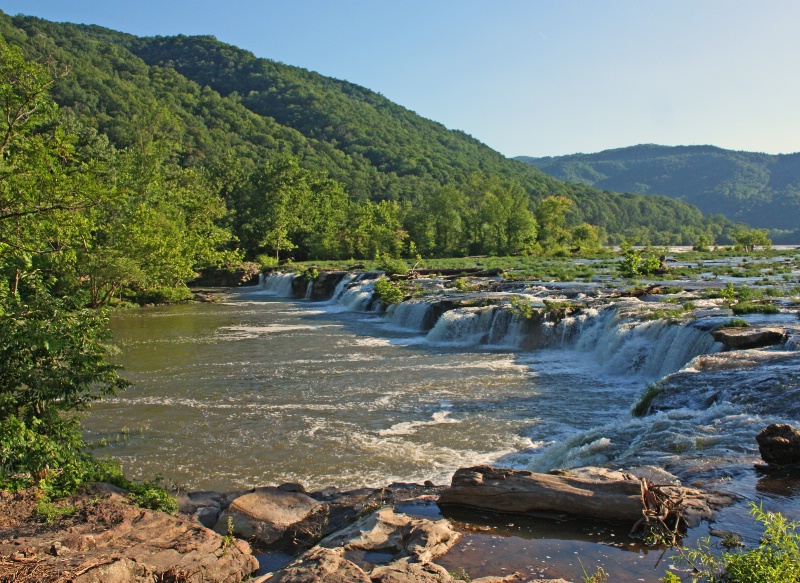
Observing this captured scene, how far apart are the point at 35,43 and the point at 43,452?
9745 cm

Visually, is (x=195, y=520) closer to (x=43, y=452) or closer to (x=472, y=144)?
(x=43, y=452)

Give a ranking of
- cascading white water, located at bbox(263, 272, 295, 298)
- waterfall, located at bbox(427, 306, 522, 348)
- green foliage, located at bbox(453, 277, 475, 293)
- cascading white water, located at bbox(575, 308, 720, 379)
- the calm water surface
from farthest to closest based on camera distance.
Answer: cascading white water, located at bbox(263, 272, 295, 298), green foliage, located at bbox(453, 277, 475, 293), waterfall, located at bbox(427, 306, 522, 348), cascading white water, located at bbox(575, 308, 720, 379), the calm water surface

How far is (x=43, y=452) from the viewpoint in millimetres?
6359

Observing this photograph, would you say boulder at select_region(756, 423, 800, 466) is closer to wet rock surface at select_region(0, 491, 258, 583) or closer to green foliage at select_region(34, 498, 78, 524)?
wet rock surface at select_region(0, 491, 258, 583)

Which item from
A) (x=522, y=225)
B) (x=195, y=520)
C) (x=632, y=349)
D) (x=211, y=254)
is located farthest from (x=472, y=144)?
(x=195, y=520)

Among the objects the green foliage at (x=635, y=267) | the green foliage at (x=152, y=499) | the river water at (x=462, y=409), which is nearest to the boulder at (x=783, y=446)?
the river water at (x=462, y=409)

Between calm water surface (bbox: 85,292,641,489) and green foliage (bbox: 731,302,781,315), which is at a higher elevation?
green foliage (bbox: 731,302,781,315)

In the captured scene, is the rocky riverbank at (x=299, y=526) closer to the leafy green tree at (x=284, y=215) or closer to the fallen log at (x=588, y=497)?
the fallen log at (x=588, y=497)

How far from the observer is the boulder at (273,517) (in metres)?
6.66

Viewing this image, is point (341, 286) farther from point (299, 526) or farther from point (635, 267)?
point (299, 526)

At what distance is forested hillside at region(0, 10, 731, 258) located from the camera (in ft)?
199

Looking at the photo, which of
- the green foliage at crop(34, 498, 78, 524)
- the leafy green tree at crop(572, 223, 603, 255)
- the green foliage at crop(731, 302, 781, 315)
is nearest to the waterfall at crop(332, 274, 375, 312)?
the green foliage at crop(731, 302, 781, 315)

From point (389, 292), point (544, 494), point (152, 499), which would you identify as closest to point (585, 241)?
point (389, 292)

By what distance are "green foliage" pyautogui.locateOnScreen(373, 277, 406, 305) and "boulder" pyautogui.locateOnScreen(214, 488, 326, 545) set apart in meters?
20.8
